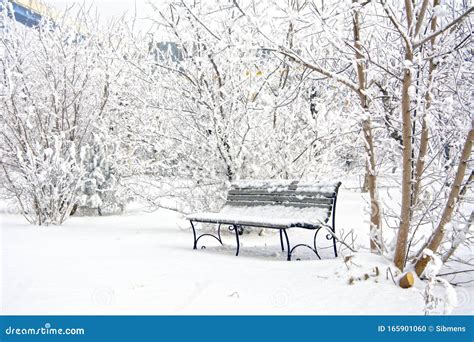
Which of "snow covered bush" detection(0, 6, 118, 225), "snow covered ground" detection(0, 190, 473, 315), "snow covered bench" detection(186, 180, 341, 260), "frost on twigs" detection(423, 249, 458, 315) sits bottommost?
"snow covered ground" detection(0, 190, 473, 315)

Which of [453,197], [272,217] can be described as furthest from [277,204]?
[453,197]

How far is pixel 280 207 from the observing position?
17.6 ft

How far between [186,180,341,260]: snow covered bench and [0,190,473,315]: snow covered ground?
0.36 m

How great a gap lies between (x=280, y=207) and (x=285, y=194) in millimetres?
157

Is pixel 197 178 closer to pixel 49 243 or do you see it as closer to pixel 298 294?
pixel 49 243


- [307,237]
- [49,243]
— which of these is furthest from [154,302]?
[307,237]

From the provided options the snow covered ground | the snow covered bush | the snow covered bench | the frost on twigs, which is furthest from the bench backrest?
the snow covered bush

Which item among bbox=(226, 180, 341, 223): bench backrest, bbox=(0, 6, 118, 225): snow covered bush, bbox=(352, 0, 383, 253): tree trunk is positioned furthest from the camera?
bbox=(0, 6, 118, 225): snow covered bush

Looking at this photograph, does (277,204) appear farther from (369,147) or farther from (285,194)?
(369,147)

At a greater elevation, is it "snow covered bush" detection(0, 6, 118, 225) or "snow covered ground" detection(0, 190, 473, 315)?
"snow covered bush" detection(0, 6, 118, 225)

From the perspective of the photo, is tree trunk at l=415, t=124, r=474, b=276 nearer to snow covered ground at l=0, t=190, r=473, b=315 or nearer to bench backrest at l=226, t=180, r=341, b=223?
snow covered ground at l=0, t=190, r=473, b=315

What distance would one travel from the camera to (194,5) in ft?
22.0

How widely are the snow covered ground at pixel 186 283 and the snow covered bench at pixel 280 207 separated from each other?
14.2 inches

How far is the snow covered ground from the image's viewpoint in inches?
114
